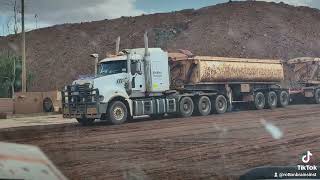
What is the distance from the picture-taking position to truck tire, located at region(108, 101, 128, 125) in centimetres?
1356

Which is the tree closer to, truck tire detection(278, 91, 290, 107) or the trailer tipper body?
truck tire detection(278, 91, 290, 107)

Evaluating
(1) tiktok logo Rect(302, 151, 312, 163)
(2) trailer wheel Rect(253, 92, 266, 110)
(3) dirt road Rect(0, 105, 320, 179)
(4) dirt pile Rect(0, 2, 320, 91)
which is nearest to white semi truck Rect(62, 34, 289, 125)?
(2) trailer wheel Rect(253, 92, 266, 110)

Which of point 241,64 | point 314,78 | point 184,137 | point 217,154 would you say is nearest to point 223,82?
point 241,64

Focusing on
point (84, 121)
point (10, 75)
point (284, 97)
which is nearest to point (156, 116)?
point (84, 121)

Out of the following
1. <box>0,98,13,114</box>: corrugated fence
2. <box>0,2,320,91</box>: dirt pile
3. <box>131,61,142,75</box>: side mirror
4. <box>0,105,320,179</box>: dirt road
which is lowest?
<box>0,105,320,179</box>: dirt road

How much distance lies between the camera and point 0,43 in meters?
3.29

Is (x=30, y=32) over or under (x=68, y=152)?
over

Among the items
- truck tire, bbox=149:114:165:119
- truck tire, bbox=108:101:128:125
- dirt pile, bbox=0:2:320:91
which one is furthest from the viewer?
truck tire, bbox=149:114:165:119

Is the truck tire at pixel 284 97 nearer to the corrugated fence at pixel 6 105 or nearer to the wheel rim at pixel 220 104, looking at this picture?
the wheel rim at pixel 220 104

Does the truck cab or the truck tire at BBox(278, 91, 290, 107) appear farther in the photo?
the truck tire at BBox(278, 91, 290, 107)

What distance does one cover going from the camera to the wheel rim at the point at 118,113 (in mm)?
13656

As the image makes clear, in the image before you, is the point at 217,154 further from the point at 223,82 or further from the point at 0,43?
the point at 223,82

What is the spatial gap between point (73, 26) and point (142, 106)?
11237mm

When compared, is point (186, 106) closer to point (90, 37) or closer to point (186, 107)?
point (186, 107)
